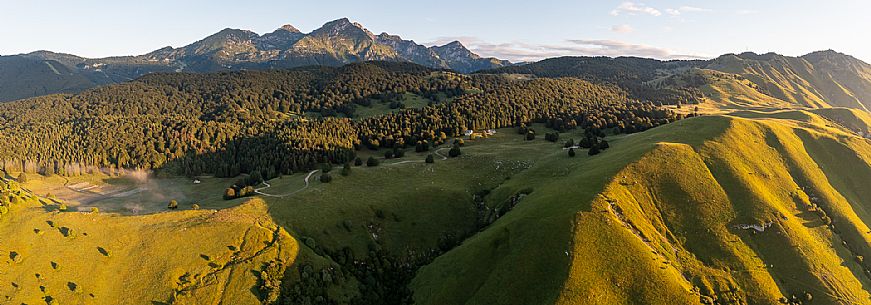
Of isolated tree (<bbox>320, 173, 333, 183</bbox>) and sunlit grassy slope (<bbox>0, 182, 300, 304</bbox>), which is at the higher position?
isolated tree (<bbox>320, 173, 333, 183</bbox>)

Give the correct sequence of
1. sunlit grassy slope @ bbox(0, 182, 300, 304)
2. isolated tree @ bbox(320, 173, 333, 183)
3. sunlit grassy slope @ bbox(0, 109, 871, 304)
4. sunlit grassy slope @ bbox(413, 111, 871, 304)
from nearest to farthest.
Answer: sunlit grassy slope @ bbox(413, 111, 871, 304)
sunlit grassy slope @ bbox(0, 109, 871, 304)
sunlit grassy slope @ bbox(0, 182, 300, 304)
isolated tree @ bbox(320, 173, 333, 183)

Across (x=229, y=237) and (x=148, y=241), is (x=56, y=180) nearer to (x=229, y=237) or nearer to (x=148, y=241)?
(x=148, y=241)

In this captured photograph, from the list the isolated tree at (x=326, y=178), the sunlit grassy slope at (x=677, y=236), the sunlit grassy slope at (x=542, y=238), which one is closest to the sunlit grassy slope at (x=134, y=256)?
the sunlit grassy slope at (x=542, y=238)

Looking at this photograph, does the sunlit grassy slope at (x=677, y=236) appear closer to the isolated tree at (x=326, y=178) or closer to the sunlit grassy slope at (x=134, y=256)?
the sunlit grassy slope at (x=134, y=256)

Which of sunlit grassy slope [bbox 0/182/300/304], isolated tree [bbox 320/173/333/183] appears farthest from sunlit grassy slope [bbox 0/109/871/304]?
isolated tree [bbox 320/173/333/183]

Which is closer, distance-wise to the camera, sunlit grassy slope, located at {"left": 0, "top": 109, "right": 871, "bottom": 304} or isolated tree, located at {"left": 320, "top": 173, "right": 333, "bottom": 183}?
sunlit grassy slope, located at {"left": 0, "top": 109, "right": 871, "bottom": 304}

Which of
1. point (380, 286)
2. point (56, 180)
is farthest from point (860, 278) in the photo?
point (56, 180)

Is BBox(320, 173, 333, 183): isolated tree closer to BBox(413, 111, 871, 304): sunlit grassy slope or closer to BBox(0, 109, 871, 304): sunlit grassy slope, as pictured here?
BBox(0, 109, 871, 304): sunlit grassy slope
